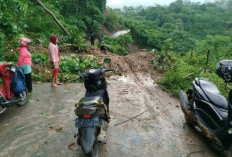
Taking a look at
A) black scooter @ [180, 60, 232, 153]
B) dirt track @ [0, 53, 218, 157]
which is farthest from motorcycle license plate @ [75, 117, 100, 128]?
black scooter @ [180, 60, 232, 153]

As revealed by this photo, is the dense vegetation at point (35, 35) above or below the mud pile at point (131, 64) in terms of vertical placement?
above

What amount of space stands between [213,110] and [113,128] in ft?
6.96

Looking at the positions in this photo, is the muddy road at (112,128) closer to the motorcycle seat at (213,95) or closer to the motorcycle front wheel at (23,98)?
the motorcycle front wheel at (23,98)

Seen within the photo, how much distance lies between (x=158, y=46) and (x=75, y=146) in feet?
161

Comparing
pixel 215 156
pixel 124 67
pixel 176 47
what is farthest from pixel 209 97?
pixel 176 47

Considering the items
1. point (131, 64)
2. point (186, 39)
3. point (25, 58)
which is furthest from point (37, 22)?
point (186, 39)

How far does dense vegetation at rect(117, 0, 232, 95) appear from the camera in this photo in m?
8.98

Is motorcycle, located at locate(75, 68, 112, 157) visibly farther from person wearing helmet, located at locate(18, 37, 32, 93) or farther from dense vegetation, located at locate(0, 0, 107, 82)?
dense vegetation, located at locate(0, 0, 107, 82)

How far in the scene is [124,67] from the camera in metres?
10.8

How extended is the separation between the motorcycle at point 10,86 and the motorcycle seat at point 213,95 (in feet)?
13.6

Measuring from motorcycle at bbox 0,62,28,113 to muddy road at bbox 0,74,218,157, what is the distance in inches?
13.8

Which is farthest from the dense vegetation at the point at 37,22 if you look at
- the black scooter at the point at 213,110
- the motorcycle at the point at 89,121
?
the black scooter at the point at 213,110

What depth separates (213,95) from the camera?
15.3ft

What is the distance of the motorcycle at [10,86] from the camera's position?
17.9 ft
